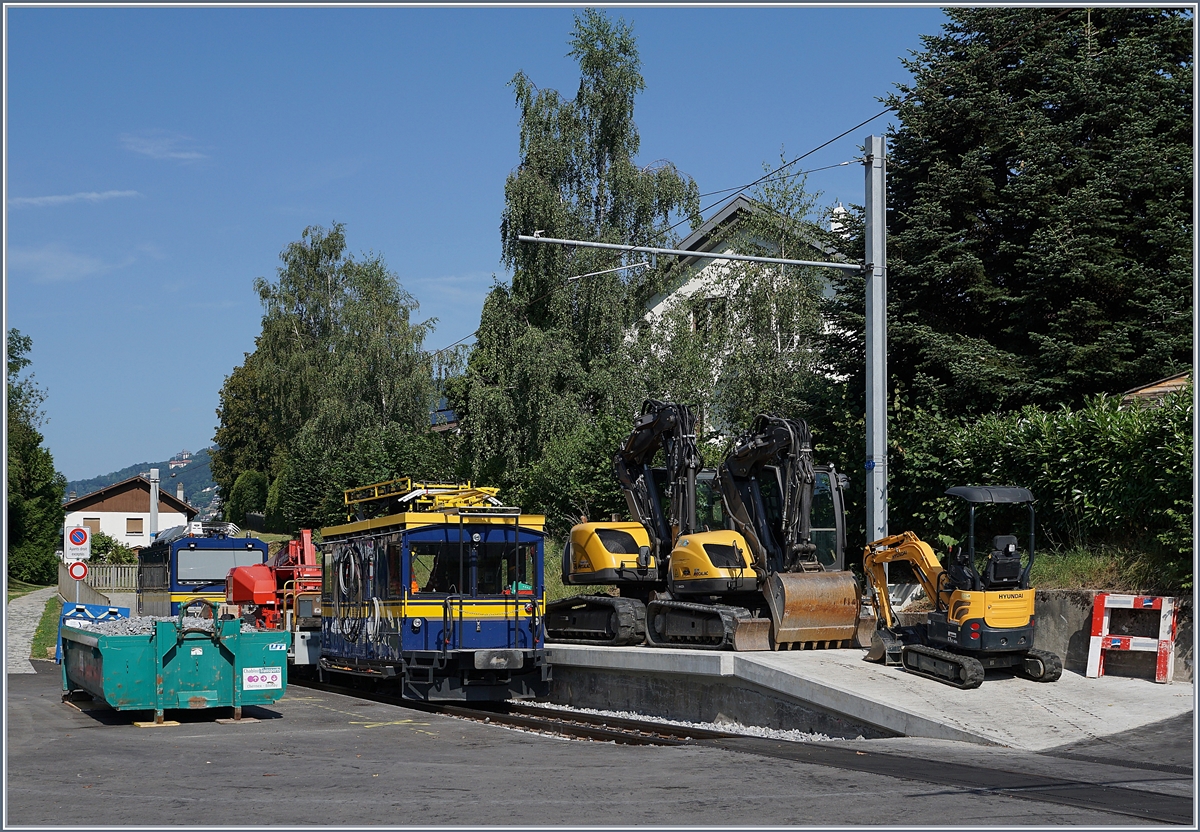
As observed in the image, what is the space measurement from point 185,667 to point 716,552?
7711 mm

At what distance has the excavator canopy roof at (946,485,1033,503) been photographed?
15.8 metres

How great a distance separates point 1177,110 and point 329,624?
60.7 feet

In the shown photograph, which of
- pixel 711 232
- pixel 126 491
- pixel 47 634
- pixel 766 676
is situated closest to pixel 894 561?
pixel 766 676

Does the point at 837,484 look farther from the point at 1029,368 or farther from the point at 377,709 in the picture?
the point at 377,709

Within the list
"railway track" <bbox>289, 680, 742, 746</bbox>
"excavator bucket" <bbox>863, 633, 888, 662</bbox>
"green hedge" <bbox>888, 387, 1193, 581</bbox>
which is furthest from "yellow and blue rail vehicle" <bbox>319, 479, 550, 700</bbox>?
"green hedge" <bbox>888, 387, 1193, 581</bbox>

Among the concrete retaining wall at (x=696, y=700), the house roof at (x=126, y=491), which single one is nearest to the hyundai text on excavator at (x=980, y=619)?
the concrete retaining wall at (x=696, y=700)

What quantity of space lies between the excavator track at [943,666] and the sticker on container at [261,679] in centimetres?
841

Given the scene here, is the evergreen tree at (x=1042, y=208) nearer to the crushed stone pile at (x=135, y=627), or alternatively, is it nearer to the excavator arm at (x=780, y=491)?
the excavator arm at (x=780, y=491)

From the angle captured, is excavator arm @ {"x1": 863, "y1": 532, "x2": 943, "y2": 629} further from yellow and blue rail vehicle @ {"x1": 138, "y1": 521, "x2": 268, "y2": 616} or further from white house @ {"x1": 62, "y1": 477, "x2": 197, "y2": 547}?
white house @ {"x1": 62, "y1": 477, "x2": 197, "y2": 547}

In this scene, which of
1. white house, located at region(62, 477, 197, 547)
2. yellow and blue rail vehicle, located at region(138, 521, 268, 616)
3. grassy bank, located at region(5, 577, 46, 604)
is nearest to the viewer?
yellow and blue rail vehicle, located at region(138, 521, 268, 616)

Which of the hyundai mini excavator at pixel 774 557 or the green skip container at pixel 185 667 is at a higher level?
the hyundai mini excavator at pixel 774 557

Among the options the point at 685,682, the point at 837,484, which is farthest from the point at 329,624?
the point at 837,484

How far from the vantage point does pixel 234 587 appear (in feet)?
85.5

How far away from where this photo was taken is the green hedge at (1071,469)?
17.4 m
